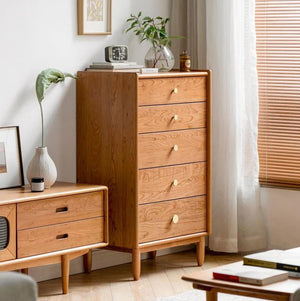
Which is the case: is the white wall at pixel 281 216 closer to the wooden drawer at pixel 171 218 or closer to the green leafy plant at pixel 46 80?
the wooden drawer at pixel 171 218

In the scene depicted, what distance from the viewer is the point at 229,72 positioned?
5211 millimetres

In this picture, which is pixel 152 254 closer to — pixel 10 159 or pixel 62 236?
pixel 62 236

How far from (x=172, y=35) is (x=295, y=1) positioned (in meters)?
0.81

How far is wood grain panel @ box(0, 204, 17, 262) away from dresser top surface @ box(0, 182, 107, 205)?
0.13ft

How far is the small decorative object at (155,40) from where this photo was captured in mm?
4902

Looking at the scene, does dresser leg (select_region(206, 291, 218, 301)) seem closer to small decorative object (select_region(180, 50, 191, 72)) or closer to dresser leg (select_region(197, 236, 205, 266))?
dresser leg (select_region(197, 236, 205, 266))

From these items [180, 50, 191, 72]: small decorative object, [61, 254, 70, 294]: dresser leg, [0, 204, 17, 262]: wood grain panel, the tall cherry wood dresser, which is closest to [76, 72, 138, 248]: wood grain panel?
the tall cherry wood dresser

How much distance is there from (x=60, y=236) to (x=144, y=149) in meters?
0.69

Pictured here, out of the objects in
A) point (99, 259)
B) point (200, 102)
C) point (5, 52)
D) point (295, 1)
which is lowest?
point (99, 259)

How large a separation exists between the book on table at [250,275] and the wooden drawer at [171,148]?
1.37 metres

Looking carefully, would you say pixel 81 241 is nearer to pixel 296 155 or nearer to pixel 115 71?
pixel 115 71

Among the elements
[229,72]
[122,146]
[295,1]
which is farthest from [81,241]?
[295,1]

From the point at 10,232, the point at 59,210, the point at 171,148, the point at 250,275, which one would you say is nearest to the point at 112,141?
the point at 171,148

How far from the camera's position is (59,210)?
427 cm
